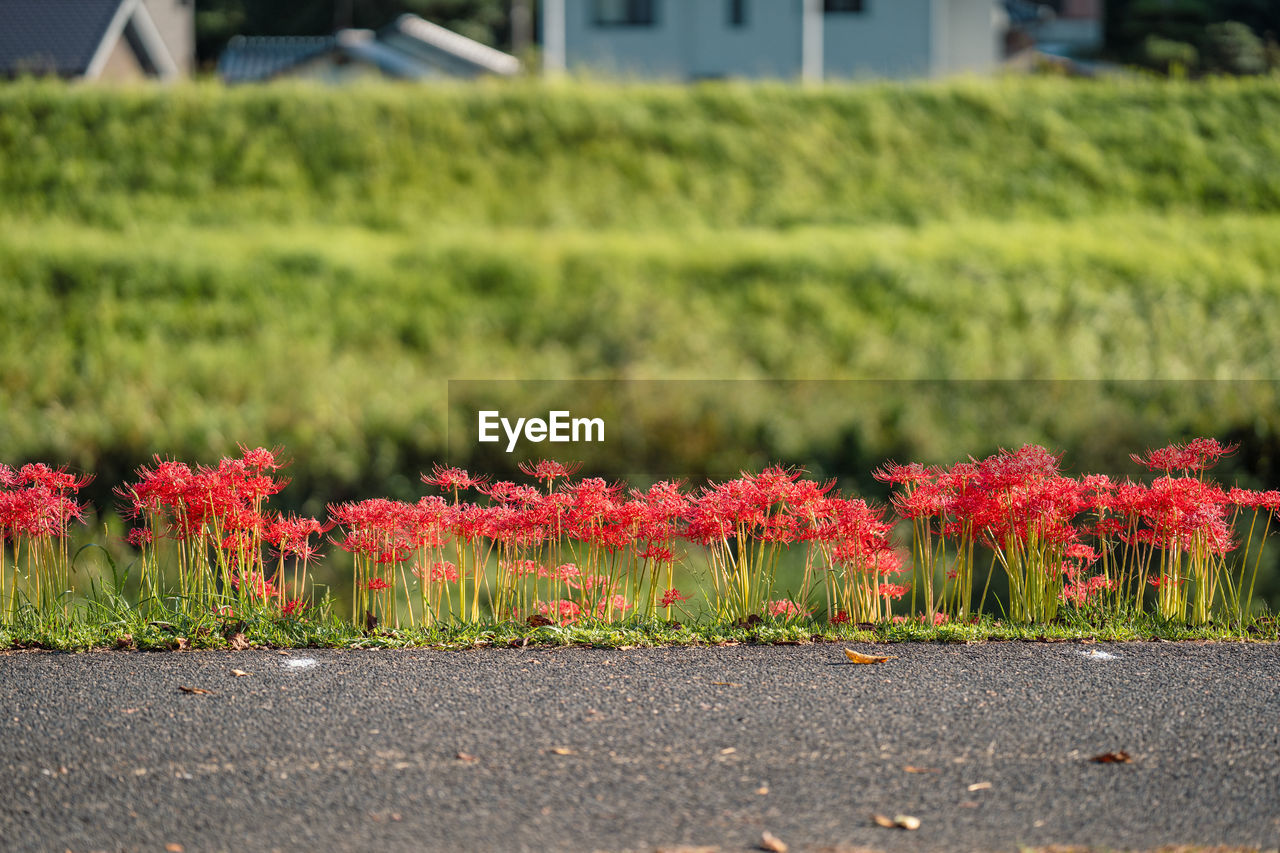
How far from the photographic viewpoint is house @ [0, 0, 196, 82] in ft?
75.4

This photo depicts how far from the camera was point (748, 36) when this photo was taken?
77.7 feet

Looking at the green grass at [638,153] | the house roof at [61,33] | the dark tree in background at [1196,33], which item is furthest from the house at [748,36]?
the dark tree in background at [1196,33]

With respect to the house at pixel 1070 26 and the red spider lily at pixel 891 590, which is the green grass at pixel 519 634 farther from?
the house at pixel 1070 26

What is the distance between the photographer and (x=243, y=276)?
1457 centimetres

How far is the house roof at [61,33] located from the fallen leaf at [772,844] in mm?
23320

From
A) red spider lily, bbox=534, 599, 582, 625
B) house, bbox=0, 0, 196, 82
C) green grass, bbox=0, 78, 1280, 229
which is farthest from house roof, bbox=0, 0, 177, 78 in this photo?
red spider lily, bbox=534, 599, 582, 625

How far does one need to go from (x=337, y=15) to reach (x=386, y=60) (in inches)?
392

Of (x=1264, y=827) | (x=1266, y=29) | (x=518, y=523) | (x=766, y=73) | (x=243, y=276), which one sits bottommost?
(x=1264, y=827)

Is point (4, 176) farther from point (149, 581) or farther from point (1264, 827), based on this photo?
point (1264, 827)

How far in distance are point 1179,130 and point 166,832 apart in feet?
59.3

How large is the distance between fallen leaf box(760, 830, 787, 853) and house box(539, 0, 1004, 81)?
21.4 metres

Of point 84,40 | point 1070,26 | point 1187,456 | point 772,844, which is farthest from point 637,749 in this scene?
point 1070,26

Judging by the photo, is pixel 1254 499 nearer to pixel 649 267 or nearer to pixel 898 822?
pixel 898 822

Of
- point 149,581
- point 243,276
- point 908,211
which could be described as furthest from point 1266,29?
point 149,581
